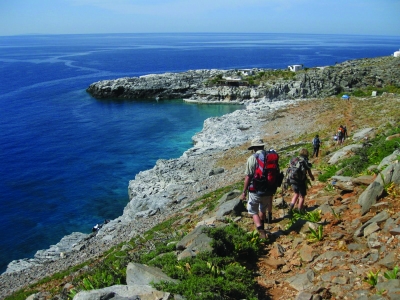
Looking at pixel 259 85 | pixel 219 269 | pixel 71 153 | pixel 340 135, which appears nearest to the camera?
pixel 219 269

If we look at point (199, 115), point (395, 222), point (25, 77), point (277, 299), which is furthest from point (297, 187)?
point (25, 77)

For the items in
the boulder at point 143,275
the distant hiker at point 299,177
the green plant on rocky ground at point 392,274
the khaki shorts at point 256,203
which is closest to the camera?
the green plant on rocky ground at point 392,274

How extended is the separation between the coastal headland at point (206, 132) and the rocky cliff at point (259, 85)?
Result: 0.55 feet

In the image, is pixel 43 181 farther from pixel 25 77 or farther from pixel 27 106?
pixel 25 77

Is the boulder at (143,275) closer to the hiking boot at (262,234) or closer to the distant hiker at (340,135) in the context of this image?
the hiking boot at (262,234)

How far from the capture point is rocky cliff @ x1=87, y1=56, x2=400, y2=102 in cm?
5966

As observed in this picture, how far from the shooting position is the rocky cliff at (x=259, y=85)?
59.7m

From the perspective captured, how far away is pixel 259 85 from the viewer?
227 feet

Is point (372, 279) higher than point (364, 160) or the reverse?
the reverse

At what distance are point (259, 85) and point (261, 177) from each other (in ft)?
207

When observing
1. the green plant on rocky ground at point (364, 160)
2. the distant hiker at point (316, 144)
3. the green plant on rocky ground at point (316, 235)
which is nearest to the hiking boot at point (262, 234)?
the green plant on rocky ground at point (316, 235)

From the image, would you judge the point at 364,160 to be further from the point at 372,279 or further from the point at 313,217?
the point at 372,279

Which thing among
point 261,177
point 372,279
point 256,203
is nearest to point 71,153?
point 256,203

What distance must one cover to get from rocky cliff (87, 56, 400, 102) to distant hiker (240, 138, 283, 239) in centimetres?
5437
